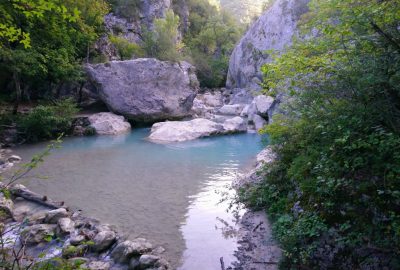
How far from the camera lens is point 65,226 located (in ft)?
23.1

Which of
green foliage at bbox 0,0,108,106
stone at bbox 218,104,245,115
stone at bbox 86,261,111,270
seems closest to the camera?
stone at bbox 86,261,111,270

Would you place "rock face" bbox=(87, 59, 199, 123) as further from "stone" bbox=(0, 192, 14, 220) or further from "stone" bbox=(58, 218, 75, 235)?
"stone" bbox=(58, 218, 75, 235)

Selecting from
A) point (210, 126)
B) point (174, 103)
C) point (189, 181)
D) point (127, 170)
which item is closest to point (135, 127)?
point (174, 103)

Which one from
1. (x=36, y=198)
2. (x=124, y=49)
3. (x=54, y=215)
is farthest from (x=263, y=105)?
(x=54, y=215)

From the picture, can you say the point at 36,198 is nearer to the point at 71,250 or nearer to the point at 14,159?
the point at 14,159

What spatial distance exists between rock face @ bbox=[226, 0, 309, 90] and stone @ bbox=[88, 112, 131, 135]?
1114cm

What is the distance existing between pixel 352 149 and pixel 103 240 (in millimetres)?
4762

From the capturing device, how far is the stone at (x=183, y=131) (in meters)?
17.8

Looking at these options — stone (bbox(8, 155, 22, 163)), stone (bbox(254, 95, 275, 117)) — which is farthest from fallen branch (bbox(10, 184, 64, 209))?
stone (bbox(254, 95, 275, 117))

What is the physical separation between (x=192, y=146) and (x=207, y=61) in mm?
25568

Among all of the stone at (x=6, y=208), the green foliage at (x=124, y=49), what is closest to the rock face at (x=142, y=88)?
the green foliage at (x=124, y=49)

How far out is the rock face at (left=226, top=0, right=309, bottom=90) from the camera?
91.8ft

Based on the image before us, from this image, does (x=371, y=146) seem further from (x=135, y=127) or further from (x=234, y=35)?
(x=234, y=35)

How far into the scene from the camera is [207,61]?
40031mm
